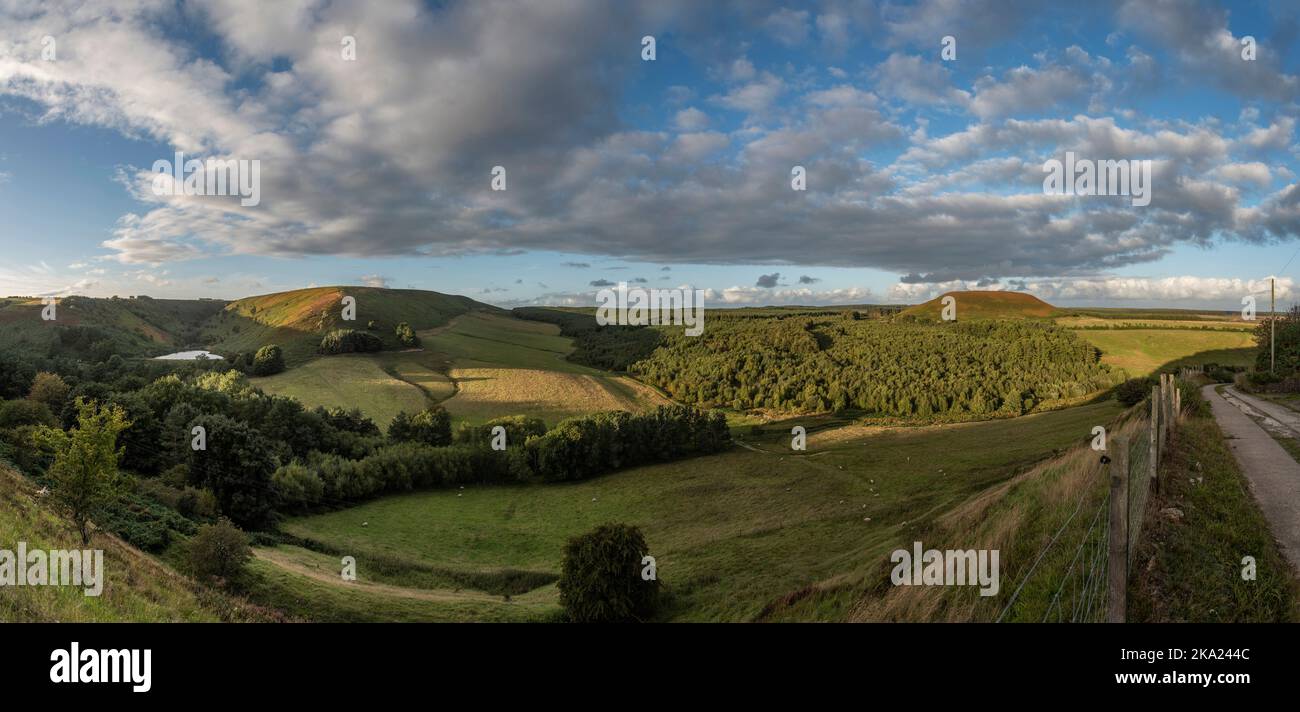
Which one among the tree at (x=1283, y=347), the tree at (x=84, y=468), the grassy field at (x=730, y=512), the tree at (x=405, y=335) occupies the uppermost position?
the tree at (x=405, y=335)

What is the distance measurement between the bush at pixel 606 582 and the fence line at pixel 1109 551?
936 inches

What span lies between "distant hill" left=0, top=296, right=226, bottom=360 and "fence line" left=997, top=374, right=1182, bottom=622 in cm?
14570

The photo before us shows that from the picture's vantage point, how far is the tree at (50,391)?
59188mm

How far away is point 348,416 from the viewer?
8081cm

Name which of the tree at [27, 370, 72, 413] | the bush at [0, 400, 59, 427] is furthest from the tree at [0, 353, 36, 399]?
the bush at [0, 400, 59, 427]

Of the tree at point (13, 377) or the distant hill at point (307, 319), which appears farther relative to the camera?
the distant hill at point (307, 319)

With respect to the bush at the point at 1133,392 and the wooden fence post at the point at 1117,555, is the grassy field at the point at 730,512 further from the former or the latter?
the wooden fence post at the point at 1117,555

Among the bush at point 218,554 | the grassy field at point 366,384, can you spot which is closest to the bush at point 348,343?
the grassy field at point 366,384

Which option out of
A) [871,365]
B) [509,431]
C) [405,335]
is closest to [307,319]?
[405,335]

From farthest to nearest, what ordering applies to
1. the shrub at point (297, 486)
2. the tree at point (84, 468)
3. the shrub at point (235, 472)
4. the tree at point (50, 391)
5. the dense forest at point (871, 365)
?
the dense forest at point (871, 365) < the tree at point (50, 391) < the shrub at point (297, 486) < the shrub at point (235, 472) < the tree at point (84, 468)

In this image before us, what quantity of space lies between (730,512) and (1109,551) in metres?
53.9

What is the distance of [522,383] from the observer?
106m
